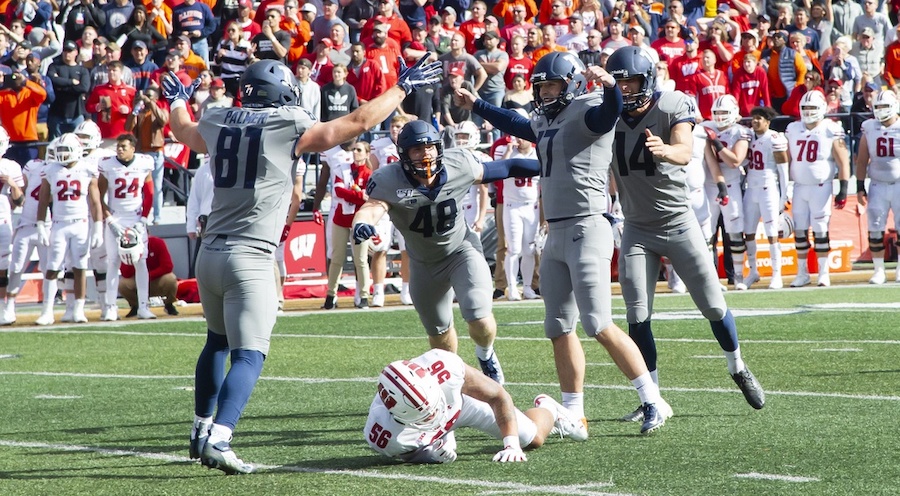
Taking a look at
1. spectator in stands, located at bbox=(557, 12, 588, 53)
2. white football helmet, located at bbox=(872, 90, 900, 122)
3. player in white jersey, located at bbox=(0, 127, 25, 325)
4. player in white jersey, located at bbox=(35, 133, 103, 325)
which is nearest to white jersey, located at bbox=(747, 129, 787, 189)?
white football helmet, located at bbox=(872, 90, 900, 122)

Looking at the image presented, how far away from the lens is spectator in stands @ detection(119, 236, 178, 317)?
13.9m

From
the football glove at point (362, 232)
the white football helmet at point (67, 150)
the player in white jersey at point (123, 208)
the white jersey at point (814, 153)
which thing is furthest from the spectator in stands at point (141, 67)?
the football glove at point (362, 232)

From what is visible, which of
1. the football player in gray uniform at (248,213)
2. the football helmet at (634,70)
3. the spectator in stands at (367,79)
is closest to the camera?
the football player in gray uniform at (248,213)

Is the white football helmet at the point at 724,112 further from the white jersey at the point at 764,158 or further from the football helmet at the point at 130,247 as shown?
the football helmet at the point at 130,247

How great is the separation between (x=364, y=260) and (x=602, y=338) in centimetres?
768

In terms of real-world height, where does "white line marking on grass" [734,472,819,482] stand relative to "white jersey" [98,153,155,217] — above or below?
below

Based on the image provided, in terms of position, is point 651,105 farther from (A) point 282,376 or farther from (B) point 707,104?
(B) point 707,104

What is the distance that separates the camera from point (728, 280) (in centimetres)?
1534

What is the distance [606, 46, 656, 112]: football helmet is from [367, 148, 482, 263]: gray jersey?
876mm

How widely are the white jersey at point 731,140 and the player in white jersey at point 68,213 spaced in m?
6.77

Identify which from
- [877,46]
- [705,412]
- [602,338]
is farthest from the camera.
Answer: [877,46]

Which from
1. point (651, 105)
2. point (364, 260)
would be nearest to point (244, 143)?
point (651, 105)

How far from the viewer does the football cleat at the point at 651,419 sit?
6055mm

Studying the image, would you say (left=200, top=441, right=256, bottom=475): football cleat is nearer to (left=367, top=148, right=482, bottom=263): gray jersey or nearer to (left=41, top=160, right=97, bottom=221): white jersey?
(left=367, top=148, right=482, bottom=263): gray jersey
